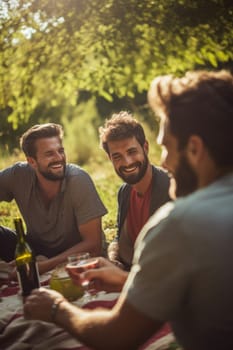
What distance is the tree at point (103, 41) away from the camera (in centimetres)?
733

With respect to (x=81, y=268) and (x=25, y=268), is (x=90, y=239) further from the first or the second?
(x=81, y=268)

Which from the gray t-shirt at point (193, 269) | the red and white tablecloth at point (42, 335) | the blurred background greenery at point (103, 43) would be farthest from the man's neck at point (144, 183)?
the blurred background greenery at point (103, 43)

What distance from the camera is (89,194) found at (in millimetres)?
3479

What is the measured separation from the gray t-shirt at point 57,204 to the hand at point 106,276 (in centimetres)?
127

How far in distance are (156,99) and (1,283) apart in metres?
1.83

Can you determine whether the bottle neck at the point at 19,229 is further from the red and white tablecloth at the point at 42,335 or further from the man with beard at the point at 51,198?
the man with beard at the point at 51,198

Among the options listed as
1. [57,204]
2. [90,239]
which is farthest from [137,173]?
[57,204]

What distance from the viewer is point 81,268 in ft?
6.79

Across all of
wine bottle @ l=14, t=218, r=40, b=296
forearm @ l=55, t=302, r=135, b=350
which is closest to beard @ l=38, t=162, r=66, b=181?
wine bottle @ l=14, t=218, r=40, b=296

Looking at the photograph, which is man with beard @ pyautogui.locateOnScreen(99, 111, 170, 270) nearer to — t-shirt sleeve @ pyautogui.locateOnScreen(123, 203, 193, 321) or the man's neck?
the man's neck

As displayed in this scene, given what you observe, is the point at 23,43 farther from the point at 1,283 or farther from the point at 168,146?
the point at 168,146

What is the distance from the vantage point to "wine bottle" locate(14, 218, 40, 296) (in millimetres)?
2479

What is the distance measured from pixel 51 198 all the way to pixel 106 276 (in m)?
1.69

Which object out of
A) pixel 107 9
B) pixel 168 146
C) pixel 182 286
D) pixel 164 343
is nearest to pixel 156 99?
pixel 168 146
